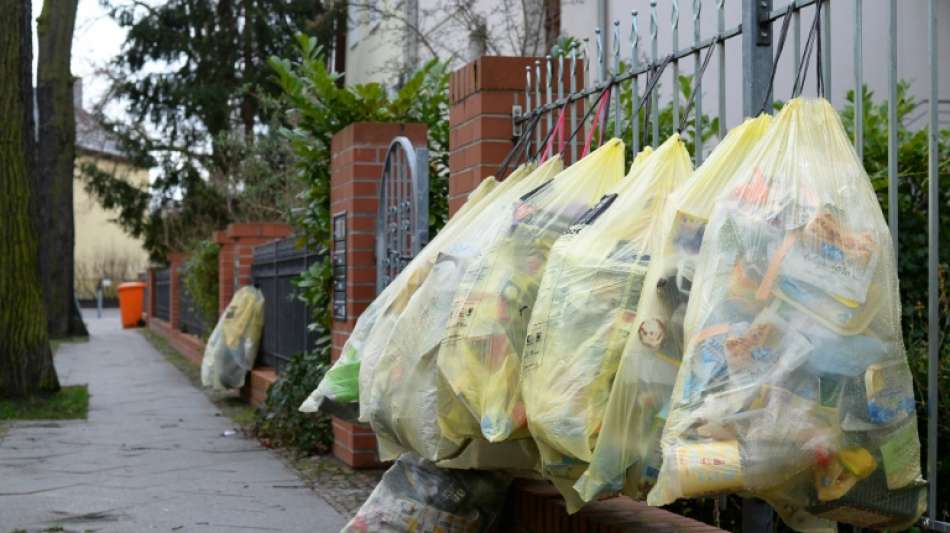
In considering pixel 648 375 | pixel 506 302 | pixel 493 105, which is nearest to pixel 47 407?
pixel 493 105

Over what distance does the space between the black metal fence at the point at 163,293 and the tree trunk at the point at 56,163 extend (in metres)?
1.63

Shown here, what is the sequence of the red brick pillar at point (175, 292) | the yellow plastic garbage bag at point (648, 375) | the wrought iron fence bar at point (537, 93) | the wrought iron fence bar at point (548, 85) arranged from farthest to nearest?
the red brick pillar at point (175, 292), the wrought iron fence bar at point (537, 93), the wrought iron fence bar at point (548, 85), the yellow plastic garbage bag at point (648, 375)

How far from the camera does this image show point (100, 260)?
171ft

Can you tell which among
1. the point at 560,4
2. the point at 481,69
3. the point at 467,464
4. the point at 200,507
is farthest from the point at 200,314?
the point at 467,464

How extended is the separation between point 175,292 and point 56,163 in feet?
12.2

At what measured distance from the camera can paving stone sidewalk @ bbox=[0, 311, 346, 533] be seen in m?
6.47

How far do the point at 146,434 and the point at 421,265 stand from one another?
6.13 metres

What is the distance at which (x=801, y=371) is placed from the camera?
2.67m

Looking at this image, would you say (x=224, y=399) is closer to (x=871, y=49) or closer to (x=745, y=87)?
(x=871, y=49)

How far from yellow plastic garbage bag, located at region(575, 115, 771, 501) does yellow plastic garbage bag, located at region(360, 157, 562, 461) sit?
78 centimetres

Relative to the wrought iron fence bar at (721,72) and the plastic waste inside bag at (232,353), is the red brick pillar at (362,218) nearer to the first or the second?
the wrought iron fence bar at (721,72)

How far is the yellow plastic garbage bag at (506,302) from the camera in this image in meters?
3.68

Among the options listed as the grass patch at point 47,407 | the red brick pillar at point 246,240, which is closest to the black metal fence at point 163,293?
the red brick pillar at point 246,240

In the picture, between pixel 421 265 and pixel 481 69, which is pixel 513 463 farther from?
pixel 481 69
